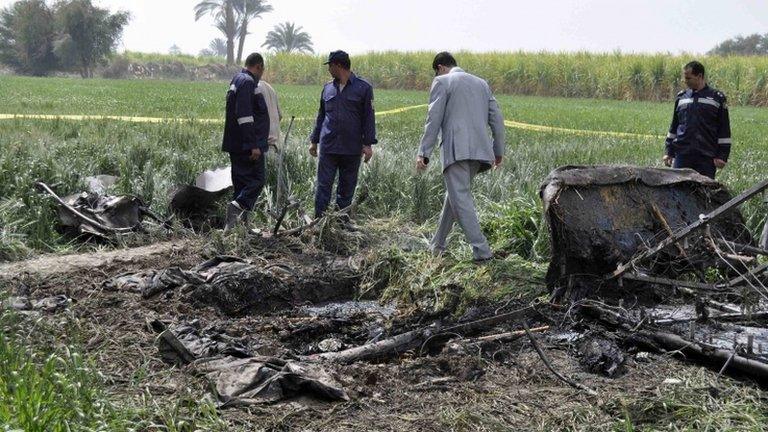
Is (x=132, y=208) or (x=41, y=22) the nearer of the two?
(x=132, y=208)

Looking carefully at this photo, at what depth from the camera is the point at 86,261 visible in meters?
7.41

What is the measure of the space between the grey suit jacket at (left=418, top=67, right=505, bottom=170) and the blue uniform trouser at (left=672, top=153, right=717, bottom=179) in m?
2.43

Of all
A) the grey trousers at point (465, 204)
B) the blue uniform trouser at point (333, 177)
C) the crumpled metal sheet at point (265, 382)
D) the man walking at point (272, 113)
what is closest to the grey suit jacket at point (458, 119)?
the grey trousers at point (465, 204)

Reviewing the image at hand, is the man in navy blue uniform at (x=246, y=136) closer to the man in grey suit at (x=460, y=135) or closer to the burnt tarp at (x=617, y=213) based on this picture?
the man in grey suit at (x=460, y=135)

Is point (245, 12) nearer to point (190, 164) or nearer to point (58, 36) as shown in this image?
point (58, 36)

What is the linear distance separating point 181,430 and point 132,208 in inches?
201

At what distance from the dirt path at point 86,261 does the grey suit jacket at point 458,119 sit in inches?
94.4

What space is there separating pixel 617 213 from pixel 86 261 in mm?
4358

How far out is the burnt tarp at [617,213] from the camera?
6074 mm

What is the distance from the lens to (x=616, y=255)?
19.8 feet

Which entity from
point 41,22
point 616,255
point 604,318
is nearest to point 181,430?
point 604,318

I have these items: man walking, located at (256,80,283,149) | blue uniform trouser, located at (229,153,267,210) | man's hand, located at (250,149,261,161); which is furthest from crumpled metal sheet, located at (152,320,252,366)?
man walking, located at (256,80,283,149)

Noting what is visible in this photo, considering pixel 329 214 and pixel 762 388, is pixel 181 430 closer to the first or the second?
pixel 762 388

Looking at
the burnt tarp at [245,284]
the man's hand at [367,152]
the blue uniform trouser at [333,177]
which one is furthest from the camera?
the blue uniform trouser at [333,177]
